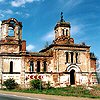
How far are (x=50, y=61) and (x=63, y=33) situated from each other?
536 centimetres

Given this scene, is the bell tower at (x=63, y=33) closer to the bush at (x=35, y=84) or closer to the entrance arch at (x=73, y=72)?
the entrance arch at (x=73, y=72)

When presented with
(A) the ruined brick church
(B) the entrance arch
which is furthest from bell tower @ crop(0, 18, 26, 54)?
(B) the entrance arch

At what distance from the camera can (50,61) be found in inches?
1602

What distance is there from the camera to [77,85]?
40875 millimetres

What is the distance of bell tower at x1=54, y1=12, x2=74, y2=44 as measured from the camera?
138 feet

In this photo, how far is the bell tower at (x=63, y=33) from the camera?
41938 mm

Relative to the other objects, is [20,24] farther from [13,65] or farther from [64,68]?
[64,68]

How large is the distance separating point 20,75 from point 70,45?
932cm

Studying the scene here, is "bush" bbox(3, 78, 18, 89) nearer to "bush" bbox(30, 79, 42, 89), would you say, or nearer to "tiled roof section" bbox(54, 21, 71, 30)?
"bush" bbox(30, 79, 42, 89)


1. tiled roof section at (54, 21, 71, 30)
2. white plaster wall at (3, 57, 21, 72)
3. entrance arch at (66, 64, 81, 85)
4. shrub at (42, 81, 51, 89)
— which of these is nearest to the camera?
white plaster wall at (3, 57, 21, 72)

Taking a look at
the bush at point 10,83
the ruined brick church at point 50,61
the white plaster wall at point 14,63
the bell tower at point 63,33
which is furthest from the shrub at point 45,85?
the bell tower at point 63,33

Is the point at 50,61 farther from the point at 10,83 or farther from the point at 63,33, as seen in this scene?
the point at 10,83

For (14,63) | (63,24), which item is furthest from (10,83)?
(63,24)

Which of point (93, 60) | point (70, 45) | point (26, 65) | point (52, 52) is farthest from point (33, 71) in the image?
point (93, 60)
